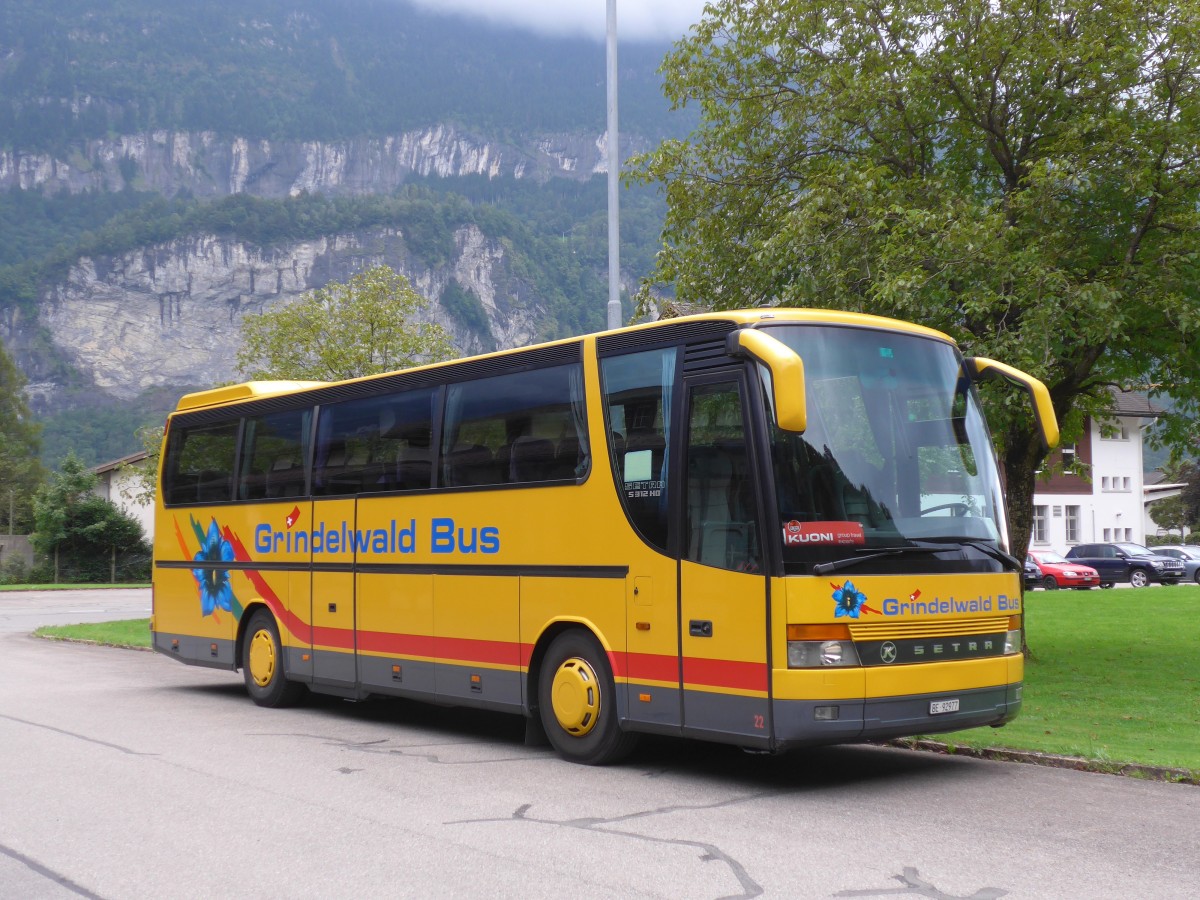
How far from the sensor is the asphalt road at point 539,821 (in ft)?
20.4

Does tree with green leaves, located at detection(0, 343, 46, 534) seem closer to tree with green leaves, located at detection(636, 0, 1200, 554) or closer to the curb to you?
tree with green leaves, located at detection(636, 0, 1200, 554)

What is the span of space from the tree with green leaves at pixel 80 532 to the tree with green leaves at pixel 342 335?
26.8 metres

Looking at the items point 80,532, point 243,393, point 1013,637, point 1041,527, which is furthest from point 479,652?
point 1041,527

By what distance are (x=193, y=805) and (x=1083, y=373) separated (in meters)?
12.1

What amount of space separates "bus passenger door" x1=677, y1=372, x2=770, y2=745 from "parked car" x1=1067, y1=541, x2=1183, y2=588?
43.0 metres

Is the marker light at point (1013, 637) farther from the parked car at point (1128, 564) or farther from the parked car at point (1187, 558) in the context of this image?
the parked car at point (1187, 558)

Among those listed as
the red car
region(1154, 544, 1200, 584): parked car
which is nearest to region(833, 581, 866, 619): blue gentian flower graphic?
the red car

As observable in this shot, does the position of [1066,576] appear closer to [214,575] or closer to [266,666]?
[214,575]

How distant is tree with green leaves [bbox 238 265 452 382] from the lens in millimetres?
29938

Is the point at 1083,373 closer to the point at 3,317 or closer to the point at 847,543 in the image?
the point at 847,543

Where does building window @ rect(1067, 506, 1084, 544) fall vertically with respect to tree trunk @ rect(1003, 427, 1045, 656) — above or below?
below

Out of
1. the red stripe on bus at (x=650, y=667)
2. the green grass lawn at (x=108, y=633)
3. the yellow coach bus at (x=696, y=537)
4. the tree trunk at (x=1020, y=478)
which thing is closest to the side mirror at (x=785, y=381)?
the yellow coach bus at (x=696, y=537)

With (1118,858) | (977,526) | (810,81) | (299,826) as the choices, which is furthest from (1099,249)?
(299,826)

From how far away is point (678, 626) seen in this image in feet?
29.5
